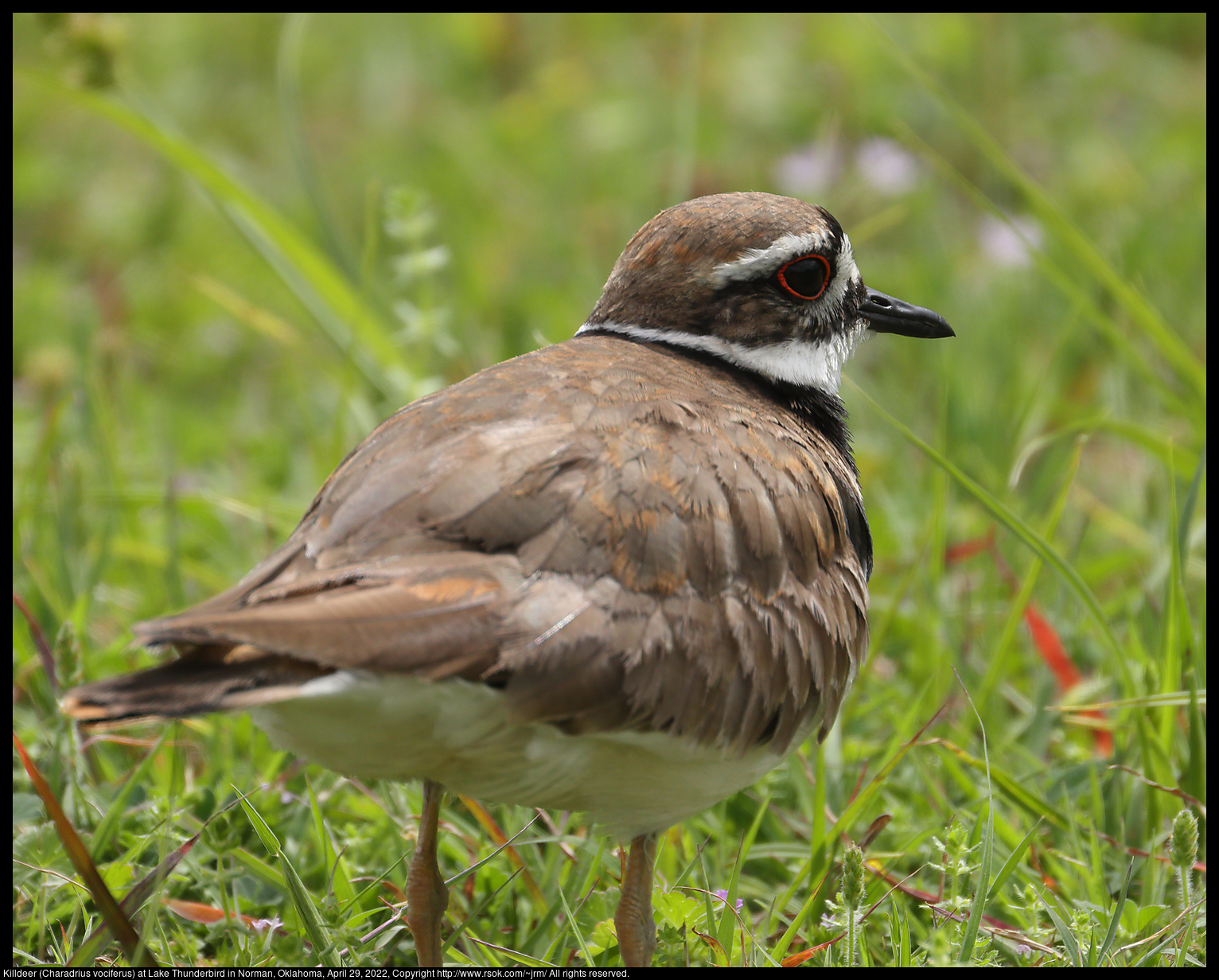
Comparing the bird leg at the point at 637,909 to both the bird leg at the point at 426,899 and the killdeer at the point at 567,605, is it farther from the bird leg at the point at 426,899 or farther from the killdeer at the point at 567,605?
the bird leg at the point at 426,899

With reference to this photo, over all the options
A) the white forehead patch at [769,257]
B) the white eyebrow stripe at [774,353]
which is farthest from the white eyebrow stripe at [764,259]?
the white eyebrow stripe at [774,353]

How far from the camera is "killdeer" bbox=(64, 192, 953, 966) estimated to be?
209cm

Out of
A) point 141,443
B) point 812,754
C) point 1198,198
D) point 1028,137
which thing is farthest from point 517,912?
point 1028,137

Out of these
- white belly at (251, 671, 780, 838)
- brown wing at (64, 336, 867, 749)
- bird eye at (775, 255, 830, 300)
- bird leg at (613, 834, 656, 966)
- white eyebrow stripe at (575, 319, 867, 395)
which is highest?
bird eye at (775, 255, 830, 300)

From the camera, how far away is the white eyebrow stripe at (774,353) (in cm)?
321

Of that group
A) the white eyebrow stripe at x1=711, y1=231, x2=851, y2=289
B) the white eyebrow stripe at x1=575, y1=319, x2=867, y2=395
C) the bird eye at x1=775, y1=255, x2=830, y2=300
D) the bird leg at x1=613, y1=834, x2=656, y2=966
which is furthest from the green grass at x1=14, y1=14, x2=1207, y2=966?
the white eyebrow stripe at x1=711, y1=231, x2=851, y2=289

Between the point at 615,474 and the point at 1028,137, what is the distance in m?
6.38

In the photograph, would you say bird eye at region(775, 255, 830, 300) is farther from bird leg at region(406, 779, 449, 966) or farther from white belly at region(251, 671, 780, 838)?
bird leg at region(406, 779, 449, 966)

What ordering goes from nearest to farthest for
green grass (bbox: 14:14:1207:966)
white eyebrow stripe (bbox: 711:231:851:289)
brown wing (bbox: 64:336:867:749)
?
brown wing (bbox: 64:336:867:749)
green grass (bbox: 14:14:1207:966)
white eyebrow stripe (bbox: 711:231:851:289)

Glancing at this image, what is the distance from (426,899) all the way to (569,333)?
3420 millimetres

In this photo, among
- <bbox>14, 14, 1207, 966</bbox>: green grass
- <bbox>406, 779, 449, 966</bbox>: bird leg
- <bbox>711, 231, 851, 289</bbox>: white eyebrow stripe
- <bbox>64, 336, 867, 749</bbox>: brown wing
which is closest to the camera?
<bbox>64, 336, 867, 749</bbox>: brown wing

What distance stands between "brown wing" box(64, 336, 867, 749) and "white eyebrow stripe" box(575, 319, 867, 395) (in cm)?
32

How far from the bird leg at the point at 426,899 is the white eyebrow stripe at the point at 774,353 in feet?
4.23

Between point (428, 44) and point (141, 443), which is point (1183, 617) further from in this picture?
point (428, 44)
